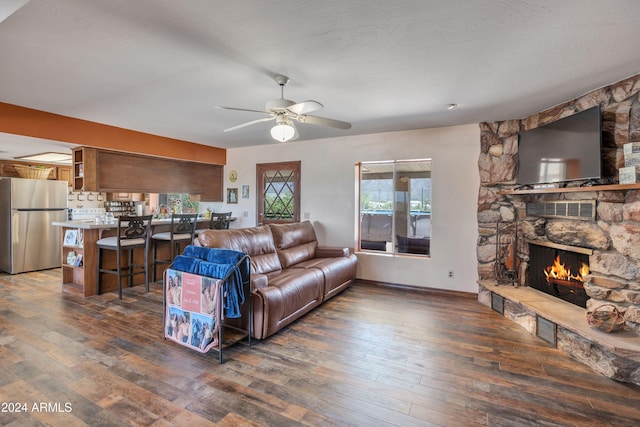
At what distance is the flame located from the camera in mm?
3025

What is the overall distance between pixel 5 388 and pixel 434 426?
9.63 ft

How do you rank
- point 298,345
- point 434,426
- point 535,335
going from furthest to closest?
point 535,335 < point 298,345 < point 434,426

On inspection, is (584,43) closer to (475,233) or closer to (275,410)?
(475,233)

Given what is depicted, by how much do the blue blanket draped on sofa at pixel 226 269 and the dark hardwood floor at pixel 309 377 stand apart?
0.51 meters

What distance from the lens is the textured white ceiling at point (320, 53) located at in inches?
70.1

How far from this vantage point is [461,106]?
3.45 metres

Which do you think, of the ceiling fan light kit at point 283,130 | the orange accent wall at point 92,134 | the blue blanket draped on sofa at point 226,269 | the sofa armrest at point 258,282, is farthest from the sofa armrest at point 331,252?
the orange accent wall at point 92,134

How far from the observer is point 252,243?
3717 mm

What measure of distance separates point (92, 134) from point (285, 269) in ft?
11.0

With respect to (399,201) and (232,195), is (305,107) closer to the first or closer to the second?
(399,201)

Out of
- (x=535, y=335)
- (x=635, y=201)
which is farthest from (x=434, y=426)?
(x=635, y=201)

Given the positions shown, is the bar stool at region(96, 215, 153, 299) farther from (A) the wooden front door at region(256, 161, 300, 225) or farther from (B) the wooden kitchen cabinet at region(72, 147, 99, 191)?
(A) the wooden front door at region(256, 161, 300, 225)

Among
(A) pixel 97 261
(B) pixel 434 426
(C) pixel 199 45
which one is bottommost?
(B) pixel 434 426

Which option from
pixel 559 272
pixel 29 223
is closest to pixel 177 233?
pixel 29 223
